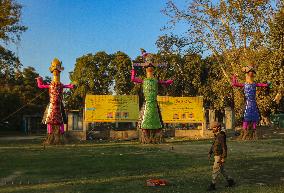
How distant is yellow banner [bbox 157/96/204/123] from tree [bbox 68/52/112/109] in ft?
106

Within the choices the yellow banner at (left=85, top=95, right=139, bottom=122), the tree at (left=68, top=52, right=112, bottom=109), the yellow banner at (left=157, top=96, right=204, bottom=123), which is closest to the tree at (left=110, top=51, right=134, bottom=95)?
the tree at (left=68, top=52, right=112, bottom=109)

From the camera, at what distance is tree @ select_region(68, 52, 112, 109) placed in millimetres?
65125

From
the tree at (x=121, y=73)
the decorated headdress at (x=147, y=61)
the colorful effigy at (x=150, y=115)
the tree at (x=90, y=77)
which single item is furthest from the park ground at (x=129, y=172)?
the tree at (x=90, y=77)

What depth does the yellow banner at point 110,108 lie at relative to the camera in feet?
105

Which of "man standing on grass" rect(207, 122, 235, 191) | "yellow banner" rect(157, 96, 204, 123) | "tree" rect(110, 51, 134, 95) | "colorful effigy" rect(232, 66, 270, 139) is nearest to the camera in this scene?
"man standing on grass" rect(207, 122, 235, 191)

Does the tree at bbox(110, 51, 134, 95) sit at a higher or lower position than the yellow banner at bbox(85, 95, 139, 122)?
higher

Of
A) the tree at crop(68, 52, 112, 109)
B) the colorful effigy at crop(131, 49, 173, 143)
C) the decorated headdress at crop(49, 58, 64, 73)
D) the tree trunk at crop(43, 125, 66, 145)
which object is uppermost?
the tree at crop(68, 52, 112, 109)

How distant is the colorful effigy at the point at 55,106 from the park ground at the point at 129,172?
247 inches

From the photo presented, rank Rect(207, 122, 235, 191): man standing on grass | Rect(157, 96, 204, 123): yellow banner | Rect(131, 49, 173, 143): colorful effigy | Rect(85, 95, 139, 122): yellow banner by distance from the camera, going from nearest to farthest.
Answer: Rect(207, 122, 235, 191): man standing on grass < Rect(131, 49, 173, 143): colorful effigy < Rect(85, 95, 139, 122): yellow banner < Rect(157, 96, 204, 123): yellow banner

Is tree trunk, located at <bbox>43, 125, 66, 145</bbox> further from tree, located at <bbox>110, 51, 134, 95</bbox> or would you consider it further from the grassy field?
tree, located at <bbox>110, 51, 134, 95</bbox>

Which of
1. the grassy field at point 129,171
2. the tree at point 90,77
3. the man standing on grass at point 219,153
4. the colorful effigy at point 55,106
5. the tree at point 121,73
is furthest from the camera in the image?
the tree at point 90,77

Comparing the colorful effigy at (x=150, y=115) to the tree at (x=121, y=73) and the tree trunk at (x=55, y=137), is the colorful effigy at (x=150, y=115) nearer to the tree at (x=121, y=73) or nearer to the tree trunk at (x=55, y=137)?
the tree trunk at (x=55, y=137)

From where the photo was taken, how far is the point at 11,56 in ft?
118

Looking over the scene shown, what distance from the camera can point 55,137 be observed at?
1004 inches
